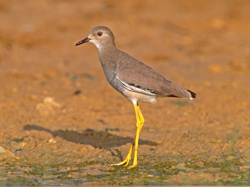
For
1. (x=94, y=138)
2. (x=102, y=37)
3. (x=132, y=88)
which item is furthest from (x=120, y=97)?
(x=132, y=88)

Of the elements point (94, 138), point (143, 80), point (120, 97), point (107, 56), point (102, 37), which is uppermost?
point (102, 37)

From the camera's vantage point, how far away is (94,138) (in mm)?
7965

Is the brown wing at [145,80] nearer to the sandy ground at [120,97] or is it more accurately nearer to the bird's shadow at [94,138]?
the sandy ground at [120,97]

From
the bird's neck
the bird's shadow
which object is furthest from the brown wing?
the bird's shadow

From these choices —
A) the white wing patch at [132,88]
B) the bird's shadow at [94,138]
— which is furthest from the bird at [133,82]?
the bird's shadow at [94,138]

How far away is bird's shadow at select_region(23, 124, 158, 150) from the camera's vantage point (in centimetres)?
770

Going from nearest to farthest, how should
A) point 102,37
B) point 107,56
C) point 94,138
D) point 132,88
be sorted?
1. point 132,88
2. point 107,56
3. point 102,37
4. point 94,138

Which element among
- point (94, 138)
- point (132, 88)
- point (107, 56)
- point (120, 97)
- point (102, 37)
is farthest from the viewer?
point (120, 97)

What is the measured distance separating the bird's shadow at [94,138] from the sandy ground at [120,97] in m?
0.02

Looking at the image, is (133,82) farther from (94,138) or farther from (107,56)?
(94,138)

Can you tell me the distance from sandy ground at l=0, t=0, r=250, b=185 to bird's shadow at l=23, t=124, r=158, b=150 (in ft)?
0.05

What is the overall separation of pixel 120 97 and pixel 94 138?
246cm

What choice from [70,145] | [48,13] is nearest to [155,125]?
[70,145]

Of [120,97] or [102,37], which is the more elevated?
[102,37]
